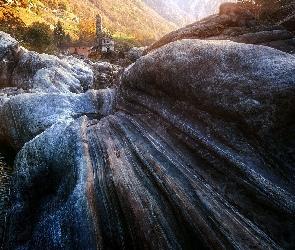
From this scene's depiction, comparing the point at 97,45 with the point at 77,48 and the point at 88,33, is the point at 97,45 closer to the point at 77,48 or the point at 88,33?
the point at 77,48

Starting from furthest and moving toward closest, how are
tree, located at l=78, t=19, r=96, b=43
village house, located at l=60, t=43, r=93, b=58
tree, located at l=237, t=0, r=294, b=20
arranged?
tree, located at l=78, t=19, r=96, b=43
village house, located at l=60, t=43, r=93, b=58
tree, located at l=237, t=0, r=294, b=20

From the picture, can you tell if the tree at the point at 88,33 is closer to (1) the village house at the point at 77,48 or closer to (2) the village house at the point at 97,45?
(1) the village house at the point at 77,48

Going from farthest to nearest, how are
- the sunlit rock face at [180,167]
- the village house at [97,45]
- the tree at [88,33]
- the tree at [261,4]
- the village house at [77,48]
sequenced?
the tree at [88,33] < the village house at [77,48] < the village house at [97,45] < the tree at [261,4] < the sunlit rock face at [180,167]

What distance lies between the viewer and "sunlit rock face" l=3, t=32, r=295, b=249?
3793mm

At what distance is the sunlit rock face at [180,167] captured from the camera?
3793 mm

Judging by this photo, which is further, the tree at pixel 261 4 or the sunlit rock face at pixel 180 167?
the tree at pixel 261 4

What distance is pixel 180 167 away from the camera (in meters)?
4.76

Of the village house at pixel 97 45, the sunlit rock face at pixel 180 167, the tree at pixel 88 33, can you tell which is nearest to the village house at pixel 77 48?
the village house at pixel 97 45

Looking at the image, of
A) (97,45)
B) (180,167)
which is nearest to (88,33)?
(97,45)

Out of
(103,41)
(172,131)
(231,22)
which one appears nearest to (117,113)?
(172,131)

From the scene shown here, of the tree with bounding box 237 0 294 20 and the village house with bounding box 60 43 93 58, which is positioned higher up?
the tree with bounding box 237 0 294 20

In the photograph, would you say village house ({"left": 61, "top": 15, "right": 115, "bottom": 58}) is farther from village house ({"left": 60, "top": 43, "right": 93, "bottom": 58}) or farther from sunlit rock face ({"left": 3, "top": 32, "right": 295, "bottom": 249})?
sunlit rock face ({"left": 3, "top": 32, "right": 295, "bottom": 249})

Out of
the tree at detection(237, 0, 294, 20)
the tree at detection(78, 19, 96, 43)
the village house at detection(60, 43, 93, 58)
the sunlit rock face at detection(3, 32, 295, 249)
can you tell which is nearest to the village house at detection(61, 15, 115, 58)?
the village house at detection(60, 43, 93, 58)

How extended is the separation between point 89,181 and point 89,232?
0.96 metres
